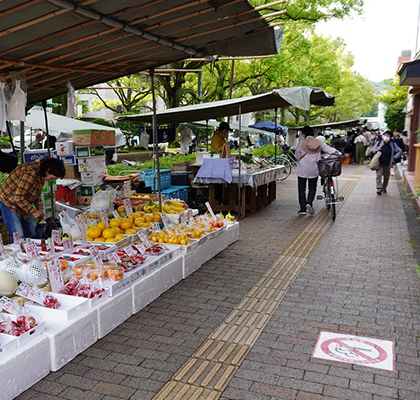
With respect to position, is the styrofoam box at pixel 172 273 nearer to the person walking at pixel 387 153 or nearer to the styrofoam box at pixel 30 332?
the styrofoam box at pixel 30 332

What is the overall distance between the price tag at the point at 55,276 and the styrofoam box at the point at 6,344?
86 cm

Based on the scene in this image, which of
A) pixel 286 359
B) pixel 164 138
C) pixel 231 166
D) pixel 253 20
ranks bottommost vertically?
pixel 286 359

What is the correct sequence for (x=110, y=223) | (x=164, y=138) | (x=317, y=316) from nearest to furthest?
(x=317, y=316)
(x=110, y=223)
(x=164, y=138)

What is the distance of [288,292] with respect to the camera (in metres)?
5.47

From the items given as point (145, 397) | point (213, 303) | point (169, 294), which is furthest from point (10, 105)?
point (145, 397)

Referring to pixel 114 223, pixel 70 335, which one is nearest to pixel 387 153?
pixel 114 223

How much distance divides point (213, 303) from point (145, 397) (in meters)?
1.92

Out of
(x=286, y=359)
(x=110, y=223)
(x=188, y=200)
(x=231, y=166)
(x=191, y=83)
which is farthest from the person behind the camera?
(x=191, y=83)

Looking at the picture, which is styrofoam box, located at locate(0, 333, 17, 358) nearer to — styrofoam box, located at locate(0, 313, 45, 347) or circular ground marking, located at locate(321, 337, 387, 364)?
styrofoam box, located at locate(0, 313, 45, 347)

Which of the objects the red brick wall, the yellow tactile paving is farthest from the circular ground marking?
the red brick wall

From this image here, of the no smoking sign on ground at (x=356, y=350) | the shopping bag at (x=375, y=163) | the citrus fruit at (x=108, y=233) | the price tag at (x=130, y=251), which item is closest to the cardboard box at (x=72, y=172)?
the citrus fruit at (x=108, y=233)

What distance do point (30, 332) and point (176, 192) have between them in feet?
23.8

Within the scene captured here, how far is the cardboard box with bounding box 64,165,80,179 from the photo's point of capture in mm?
8586

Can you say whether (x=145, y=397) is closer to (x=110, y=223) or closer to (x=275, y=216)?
(x=110, y=223)
